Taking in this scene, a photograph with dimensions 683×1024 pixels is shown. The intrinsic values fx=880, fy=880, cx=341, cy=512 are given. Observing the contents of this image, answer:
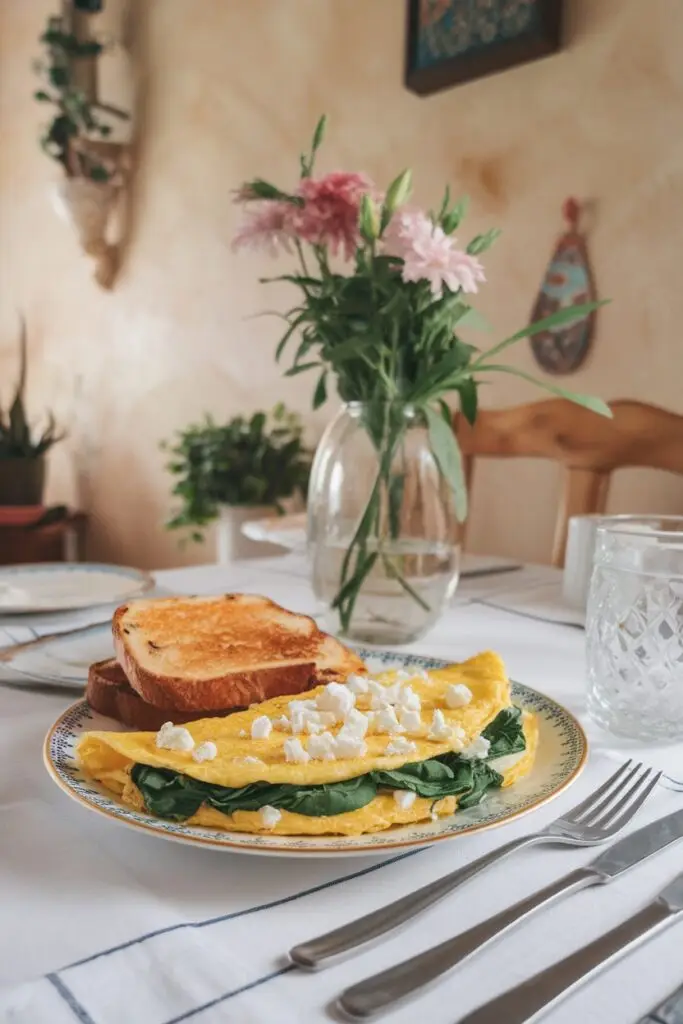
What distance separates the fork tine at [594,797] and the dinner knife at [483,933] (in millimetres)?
29

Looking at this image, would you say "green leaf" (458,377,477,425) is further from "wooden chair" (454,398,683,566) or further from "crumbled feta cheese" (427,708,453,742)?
"wooden chair" (454,398,683,566)

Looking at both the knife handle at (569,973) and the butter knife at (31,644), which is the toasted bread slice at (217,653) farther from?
the knife handle at (569,973)

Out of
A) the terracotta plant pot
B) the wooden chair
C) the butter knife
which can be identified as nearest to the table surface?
the butter knife

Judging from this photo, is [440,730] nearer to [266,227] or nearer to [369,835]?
[369,835]

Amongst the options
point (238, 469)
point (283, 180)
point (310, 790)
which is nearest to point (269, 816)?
point (310, 790)

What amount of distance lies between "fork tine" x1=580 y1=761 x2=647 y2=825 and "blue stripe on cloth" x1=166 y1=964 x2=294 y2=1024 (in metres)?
0.18

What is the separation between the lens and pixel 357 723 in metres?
0.43

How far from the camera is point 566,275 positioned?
66.3 inches

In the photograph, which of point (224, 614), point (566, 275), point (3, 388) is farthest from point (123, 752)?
point (3, 388)

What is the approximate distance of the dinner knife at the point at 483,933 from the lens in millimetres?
293

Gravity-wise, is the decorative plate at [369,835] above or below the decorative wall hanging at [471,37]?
below

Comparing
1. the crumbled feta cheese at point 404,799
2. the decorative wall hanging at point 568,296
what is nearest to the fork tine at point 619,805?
the crumbled feta cheese at point 404,799

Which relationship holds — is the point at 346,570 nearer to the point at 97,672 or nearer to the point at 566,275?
the point at 97,672

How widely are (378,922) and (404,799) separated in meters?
0.07
